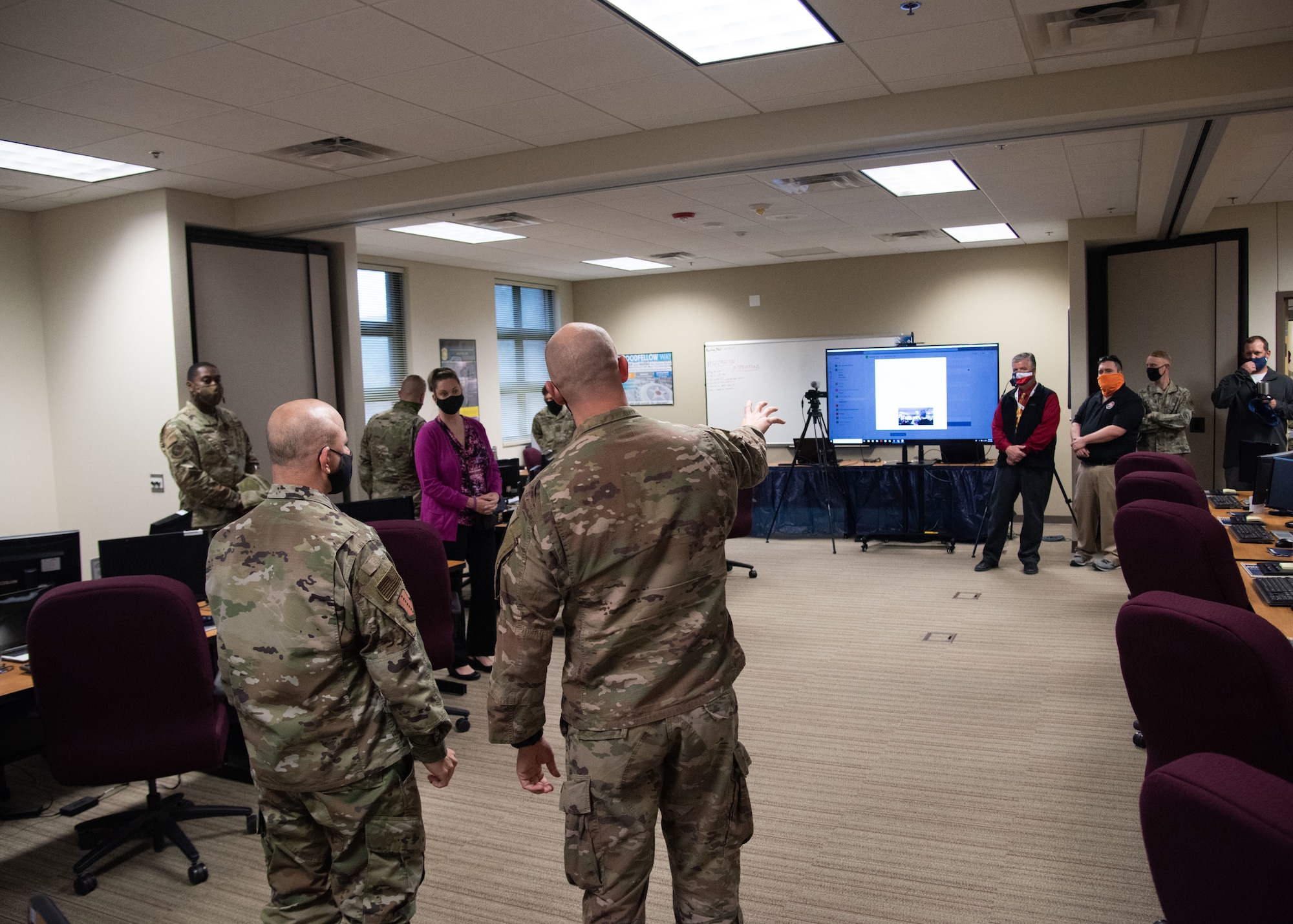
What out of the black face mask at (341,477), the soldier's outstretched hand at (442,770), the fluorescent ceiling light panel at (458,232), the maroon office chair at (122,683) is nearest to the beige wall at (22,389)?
the fluorescent ceiling light panel at (458,232)

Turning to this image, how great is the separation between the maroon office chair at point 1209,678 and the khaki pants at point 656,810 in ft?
2.71

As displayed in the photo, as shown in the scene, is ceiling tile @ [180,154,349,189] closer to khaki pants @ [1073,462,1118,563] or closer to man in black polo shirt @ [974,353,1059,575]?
man in black polo shirt @ [974,353,1059,575]

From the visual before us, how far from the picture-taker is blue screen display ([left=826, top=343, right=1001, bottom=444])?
26.2 feet

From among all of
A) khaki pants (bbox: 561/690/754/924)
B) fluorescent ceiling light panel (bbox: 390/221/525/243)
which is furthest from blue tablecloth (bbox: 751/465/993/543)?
khaki pants (bbox: 561/690/754/924)

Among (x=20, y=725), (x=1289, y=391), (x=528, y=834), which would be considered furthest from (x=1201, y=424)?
(x=20, y=725)

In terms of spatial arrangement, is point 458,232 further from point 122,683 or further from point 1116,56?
point 122,683

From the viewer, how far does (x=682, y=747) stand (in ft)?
6.07

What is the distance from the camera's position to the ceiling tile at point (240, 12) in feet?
10.3

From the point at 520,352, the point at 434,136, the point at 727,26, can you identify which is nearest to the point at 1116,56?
the point at 727,26

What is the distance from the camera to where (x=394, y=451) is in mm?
5910

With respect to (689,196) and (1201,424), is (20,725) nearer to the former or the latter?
(689,196)

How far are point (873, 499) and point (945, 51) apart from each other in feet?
17.4

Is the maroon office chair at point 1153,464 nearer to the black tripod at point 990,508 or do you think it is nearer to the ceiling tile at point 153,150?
the black tripod at point 990,508

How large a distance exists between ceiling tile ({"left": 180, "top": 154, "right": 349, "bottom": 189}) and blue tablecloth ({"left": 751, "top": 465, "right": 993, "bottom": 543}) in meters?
5.01
